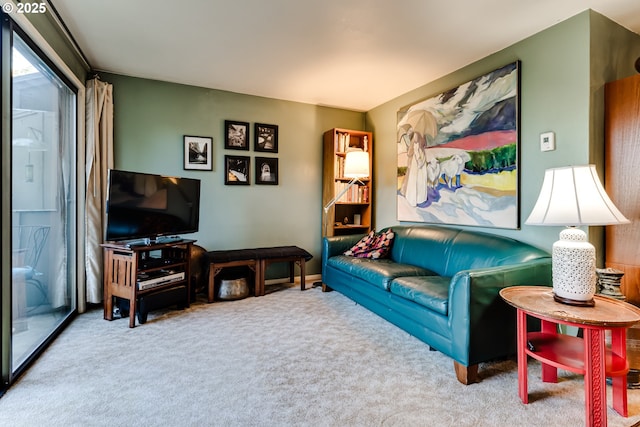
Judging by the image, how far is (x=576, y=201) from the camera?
1.67 m

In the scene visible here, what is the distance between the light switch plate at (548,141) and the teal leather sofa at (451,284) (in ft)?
2.57

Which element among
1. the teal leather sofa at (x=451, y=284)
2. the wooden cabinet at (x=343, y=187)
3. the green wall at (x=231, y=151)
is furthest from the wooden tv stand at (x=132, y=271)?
the wooden cabinet at (x=343, y=187)

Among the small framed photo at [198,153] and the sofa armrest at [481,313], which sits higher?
the small framed photo at [198,153]

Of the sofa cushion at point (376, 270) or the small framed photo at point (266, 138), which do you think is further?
the small framed photo at point (266, 138)

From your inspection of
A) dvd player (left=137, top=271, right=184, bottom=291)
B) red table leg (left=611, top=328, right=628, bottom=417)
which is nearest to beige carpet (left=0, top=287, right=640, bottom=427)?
red table leg (left=611, top=328, right=628, bottom=417)

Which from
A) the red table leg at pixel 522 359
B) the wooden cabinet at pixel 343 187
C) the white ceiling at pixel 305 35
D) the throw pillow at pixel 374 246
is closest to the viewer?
the red table leg at pixel 522 359

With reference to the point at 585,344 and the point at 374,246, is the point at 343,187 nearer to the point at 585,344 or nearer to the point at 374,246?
the point at 374,246

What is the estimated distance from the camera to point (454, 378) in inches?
76.5

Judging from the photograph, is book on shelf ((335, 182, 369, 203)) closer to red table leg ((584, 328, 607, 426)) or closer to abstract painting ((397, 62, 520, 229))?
abstract painting ((397, 62, 520, 229))

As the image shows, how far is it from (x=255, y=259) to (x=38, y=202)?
1.96m

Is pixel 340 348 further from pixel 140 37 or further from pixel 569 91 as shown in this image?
pixel 140 37

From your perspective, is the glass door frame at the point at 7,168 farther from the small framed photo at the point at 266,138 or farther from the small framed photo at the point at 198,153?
the small framed photo at the point at 266,138

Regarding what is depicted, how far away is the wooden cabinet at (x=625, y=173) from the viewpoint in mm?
2164

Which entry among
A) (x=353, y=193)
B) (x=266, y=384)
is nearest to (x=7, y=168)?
(x=266, y=384)
